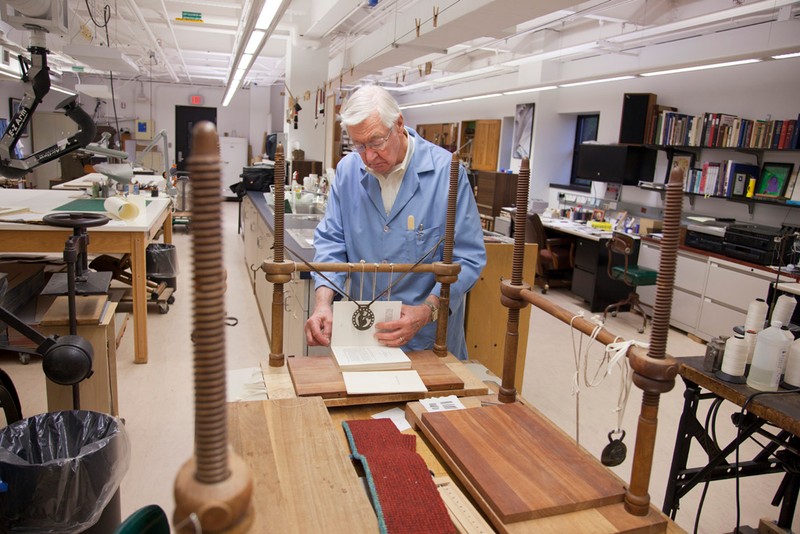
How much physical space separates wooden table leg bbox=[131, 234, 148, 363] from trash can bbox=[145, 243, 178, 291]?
1.62 metres

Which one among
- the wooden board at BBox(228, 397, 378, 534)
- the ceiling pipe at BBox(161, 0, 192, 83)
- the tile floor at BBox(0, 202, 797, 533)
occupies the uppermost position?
the ceiling pipe at BBox(161, 0, 192, 83)

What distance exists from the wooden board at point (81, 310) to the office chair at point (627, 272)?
13.9 ft

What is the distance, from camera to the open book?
1.45 meters

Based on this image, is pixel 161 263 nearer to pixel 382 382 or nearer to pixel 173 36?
pixel 382 382

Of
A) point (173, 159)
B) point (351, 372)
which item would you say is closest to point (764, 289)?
point (351, 372)

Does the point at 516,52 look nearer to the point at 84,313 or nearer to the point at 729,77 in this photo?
the point at 729,77

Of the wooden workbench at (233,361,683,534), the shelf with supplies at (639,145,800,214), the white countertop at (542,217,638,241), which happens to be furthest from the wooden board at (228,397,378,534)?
the white countertop at (542,217,638,241)

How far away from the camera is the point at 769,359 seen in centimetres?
209

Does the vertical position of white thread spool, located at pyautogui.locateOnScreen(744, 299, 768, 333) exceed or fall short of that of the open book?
it falls short

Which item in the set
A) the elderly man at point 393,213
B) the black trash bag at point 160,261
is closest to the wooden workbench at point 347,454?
the elderly man at point 393,213

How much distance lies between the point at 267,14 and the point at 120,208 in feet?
5.63

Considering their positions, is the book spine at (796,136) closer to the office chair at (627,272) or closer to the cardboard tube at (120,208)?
the office chair at (627,272)

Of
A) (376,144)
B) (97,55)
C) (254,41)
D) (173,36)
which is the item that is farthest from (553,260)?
(173,36)

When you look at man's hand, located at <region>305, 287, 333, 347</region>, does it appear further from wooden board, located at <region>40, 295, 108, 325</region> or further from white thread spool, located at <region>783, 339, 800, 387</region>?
white thread spool, located at <region>783, 339, 800, 387</region>
